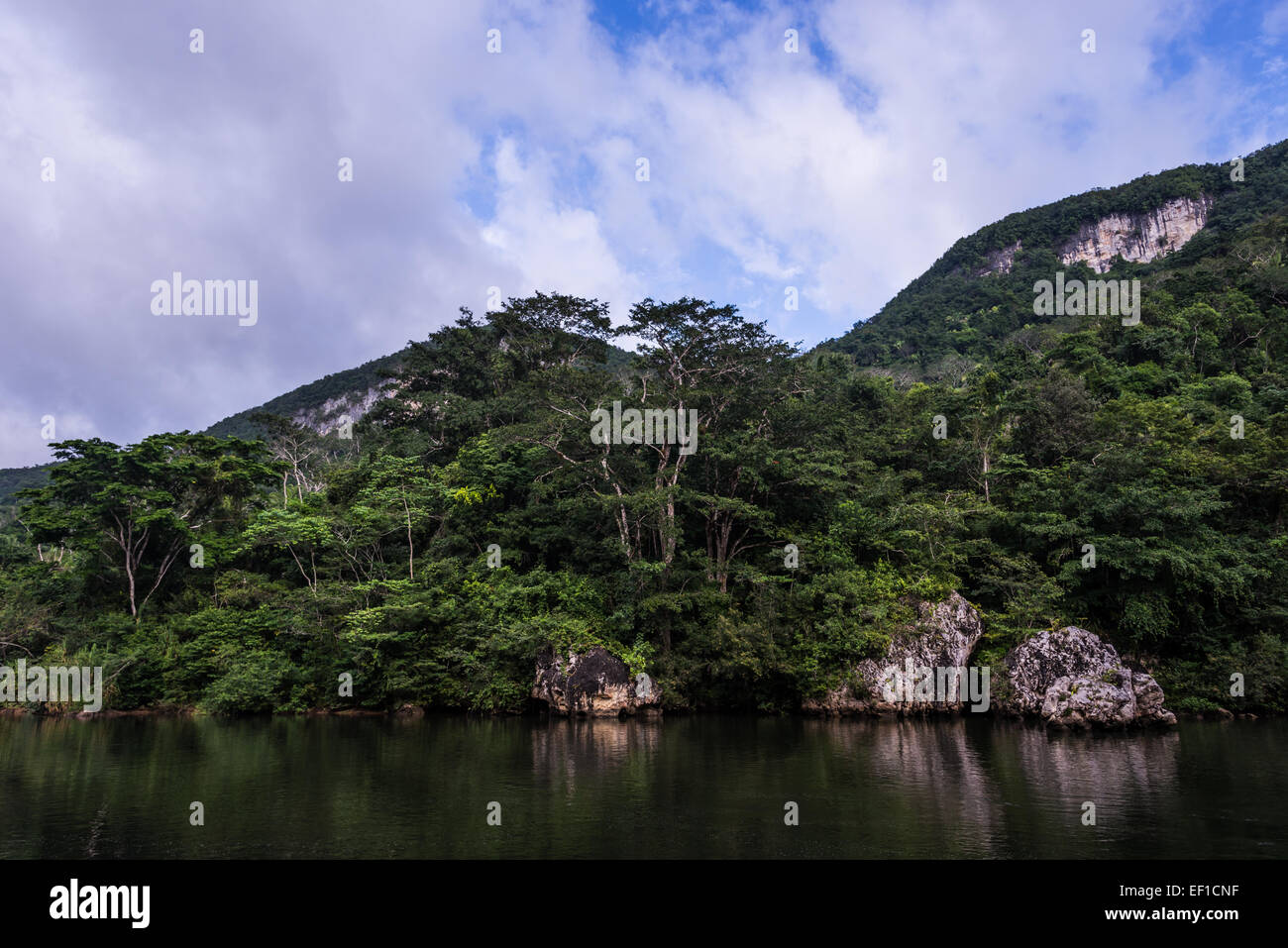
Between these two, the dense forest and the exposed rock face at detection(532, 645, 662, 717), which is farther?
the exposed rock face at detection(532, 645, 662, 717)

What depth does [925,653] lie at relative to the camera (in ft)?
74.4

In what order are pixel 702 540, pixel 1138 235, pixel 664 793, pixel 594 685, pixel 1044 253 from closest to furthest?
pixel 664 793 → pixel 594 685 → pixel 702 540 → pixel 1138 235 → pixel 1044 253

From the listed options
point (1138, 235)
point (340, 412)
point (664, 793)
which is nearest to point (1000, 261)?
point (1138, 235)

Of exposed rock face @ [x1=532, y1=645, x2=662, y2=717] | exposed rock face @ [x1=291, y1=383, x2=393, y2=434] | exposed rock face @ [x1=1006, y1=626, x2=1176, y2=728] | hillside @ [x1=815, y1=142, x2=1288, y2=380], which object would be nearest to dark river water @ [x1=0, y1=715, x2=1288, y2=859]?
exposed rock face @ [x1=1006, y1=626, x2=1176, y2=728]

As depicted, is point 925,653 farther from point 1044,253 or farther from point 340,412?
point 1044,253

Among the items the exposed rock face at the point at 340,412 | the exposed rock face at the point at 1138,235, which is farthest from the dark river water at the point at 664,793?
the exposed rock face at the point at 1138,235

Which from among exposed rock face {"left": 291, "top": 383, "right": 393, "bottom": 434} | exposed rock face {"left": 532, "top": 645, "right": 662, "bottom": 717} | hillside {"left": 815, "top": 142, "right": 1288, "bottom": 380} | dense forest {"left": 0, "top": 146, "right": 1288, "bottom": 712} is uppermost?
hillside {"left": 815, "top": 142, "right": 1288, "bottom": 380}

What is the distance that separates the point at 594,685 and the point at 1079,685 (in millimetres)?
15364

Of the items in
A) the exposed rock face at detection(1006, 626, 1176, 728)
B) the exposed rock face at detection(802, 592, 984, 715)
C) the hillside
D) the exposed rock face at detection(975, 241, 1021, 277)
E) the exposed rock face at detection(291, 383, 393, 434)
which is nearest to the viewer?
the exposed rock face at detection(1006, 626, 1176, 728)

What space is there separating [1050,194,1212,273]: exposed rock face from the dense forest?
69.0 metres

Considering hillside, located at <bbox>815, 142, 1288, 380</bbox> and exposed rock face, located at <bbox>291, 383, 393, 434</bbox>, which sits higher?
hillside, located at <bbox>815, 142, 1288, 380</bbox>

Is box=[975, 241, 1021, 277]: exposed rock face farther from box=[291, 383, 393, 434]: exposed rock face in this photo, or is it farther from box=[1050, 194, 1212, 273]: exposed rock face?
box=[291, 383, 393, 434]: exposed rock face

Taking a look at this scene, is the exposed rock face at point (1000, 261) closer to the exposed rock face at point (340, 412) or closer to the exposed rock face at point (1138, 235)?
the exposed rock face at point (1138, 235)

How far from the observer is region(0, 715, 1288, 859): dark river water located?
956 cm
